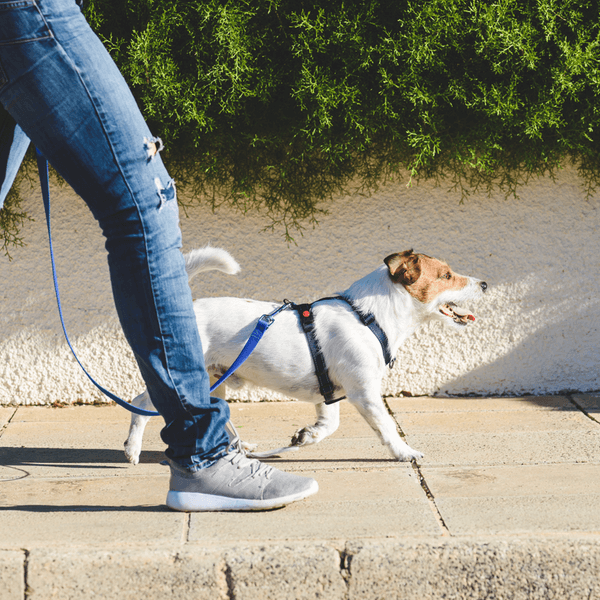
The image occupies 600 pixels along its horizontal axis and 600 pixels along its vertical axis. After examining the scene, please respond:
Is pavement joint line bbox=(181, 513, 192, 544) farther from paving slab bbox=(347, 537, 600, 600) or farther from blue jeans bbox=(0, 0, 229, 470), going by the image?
paving slab bbox=(347, 537, 600, 600)

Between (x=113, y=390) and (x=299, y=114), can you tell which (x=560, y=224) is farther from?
(x=113, y=390)

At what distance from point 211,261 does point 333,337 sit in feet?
2.31

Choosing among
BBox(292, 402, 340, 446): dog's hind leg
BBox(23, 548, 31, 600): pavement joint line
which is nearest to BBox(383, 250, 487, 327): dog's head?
BBox(292, 402, 340, 446): dog's hind leg

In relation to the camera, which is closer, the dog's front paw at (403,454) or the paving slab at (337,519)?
the paving slab at (337,519)

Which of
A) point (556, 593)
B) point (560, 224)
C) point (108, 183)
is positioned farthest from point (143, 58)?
point (556, 593)

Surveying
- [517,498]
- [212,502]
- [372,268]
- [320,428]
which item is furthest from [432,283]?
[212,502]

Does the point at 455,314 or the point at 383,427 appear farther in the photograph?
the point at 455,314

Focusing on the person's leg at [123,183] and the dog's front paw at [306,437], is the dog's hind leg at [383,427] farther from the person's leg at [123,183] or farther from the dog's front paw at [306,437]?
the person's leg at [123,183]

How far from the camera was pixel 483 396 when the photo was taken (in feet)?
14.6

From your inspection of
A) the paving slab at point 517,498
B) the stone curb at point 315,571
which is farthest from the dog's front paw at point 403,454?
the stone curb at point 315,571

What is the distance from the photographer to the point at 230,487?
2150 mm

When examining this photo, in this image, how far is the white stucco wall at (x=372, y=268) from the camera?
4.26 metres

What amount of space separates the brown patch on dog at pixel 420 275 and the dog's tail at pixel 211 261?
770 mm

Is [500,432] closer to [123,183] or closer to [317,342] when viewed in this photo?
[317,342]
